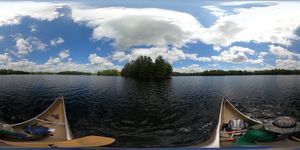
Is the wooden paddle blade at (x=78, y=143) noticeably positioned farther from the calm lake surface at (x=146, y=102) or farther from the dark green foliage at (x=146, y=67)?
the dark green foliage at (x=146, y=67)

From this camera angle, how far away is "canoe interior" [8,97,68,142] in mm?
4504

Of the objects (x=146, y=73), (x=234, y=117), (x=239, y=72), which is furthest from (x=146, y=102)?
(x=239, y=72)

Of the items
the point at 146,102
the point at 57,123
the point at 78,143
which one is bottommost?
the point at 78,143

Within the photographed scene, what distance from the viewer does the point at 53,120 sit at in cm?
454

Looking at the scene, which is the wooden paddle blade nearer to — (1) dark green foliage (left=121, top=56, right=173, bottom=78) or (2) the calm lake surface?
(2) the calm lake surface

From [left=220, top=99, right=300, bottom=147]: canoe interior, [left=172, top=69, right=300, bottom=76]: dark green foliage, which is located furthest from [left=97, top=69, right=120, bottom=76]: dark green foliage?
[left=220, top=99, right=300, bottom=147]: canoe interior

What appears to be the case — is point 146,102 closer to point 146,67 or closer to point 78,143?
point 146,67

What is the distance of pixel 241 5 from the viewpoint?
4.79m

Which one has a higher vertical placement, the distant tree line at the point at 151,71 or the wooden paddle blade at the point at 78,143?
the distant tree line at the point at 151,71

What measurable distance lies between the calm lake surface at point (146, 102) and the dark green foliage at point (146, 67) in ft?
0.34

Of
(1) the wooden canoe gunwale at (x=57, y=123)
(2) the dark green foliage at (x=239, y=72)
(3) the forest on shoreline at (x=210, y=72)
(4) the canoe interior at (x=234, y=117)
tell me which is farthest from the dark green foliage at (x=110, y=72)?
(4) the canoe interior at (x=234, y=117)

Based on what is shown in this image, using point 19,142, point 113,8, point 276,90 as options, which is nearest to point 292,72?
point 276,90

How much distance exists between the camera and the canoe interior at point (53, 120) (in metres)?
4.50

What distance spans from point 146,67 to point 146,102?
443 millimetres
